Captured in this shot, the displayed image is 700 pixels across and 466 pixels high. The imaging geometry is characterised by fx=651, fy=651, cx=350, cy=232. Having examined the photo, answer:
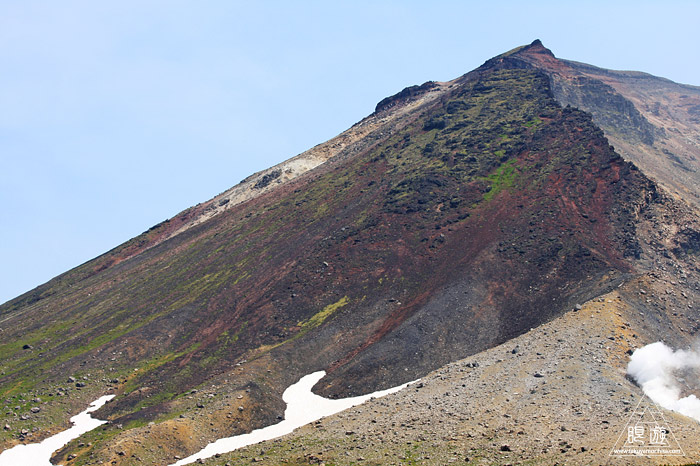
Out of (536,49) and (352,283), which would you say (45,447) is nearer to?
(352,283)

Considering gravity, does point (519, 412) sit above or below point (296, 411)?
below

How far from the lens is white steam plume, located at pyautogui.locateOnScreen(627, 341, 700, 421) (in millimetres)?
48562

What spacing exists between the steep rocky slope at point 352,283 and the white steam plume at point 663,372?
4.49m

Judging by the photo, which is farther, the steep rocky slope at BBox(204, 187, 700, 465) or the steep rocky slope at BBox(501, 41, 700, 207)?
the steep rocky slope at BBox(501, 41, 700, 207)

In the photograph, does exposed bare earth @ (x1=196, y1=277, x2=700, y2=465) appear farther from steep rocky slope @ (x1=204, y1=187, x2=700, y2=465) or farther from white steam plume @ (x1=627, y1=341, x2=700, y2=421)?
white steam plume @ (x1=627, y1=341, x2=700, y2=421)

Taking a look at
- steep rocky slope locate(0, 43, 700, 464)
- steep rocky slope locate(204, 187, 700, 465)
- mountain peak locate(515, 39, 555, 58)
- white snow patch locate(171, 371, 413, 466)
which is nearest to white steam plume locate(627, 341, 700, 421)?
steep rocky slope locate(204, 187, 700, 465)

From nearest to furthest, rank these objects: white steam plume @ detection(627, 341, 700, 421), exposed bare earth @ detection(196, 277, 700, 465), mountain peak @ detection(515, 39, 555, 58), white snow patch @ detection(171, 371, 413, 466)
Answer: exposed bare earth @ detection(196, 277, 700, 465) → white steam plume @ detection(627, 341, 700, 421) → white snow patch @ detection(171, 371, 413, 466) → mountain peak @ detection(515, 39, 555, 58)

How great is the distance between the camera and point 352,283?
91.7 m

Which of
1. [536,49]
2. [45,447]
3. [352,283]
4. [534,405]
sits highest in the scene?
[536,49]

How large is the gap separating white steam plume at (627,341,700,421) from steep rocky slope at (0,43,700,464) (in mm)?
4490

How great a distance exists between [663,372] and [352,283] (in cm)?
4622

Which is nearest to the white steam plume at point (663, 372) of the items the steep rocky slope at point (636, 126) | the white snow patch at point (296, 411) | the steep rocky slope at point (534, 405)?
the steep rocky slope at point (534, 405)

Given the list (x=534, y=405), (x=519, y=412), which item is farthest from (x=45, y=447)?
(x=534, y=405)

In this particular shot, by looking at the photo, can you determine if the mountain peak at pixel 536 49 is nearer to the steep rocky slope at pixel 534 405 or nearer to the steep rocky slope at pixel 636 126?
the steep rocky slope at pixel 636 126
